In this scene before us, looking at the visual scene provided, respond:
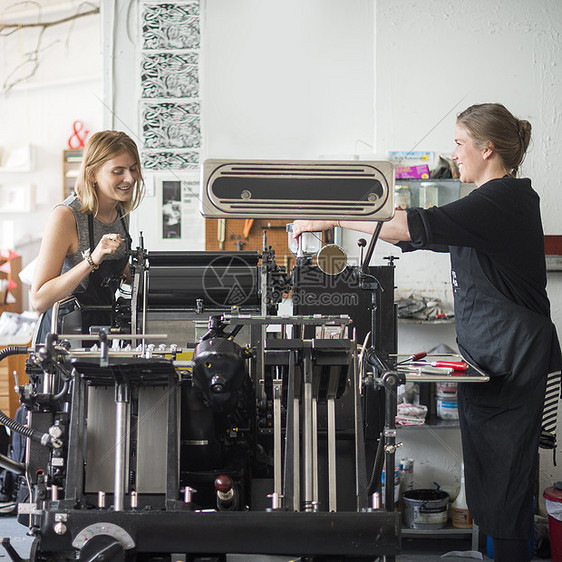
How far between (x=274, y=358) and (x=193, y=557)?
0.60 m

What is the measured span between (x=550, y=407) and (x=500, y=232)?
62 centimetres

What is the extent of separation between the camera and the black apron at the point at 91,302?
7.77 ft

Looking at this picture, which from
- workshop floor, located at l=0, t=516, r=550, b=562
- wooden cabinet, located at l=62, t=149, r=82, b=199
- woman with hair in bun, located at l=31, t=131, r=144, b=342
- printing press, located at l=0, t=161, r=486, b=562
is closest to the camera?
printing press, located at l=0, t=161, r=486, b=562

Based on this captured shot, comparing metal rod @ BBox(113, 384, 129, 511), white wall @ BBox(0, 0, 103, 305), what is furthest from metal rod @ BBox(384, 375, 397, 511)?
white wall @ BBox(0, 0, 103, 305)

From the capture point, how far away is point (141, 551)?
1634 mm

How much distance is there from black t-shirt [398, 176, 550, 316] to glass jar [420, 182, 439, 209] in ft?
4.72

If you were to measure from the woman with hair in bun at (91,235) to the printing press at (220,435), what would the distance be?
7.6 inches

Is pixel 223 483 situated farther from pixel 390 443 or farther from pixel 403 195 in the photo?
pixel 403 195

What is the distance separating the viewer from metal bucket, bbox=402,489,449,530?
329 cm

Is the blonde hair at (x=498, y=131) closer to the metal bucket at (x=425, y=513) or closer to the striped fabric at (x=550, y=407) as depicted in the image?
the striped fabric at (x=550, y=407)

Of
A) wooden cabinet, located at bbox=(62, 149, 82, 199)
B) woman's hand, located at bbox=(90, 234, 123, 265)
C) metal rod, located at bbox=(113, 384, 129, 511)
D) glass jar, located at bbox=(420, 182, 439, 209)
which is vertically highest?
wooden cabinet, located at bbox=(62, 149, 82, 199)

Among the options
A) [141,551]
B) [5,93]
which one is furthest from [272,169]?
[5,93]

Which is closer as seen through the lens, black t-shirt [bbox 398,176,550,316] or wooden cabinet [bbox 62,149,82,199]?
black t-shirt [bbox 398,176,550,316]

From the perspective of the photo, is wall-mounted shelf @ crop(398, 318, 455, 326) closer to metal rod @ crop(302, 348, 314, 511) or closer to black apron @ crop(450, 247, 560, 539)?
black apron @ crop(450, 247, 560, 539)
